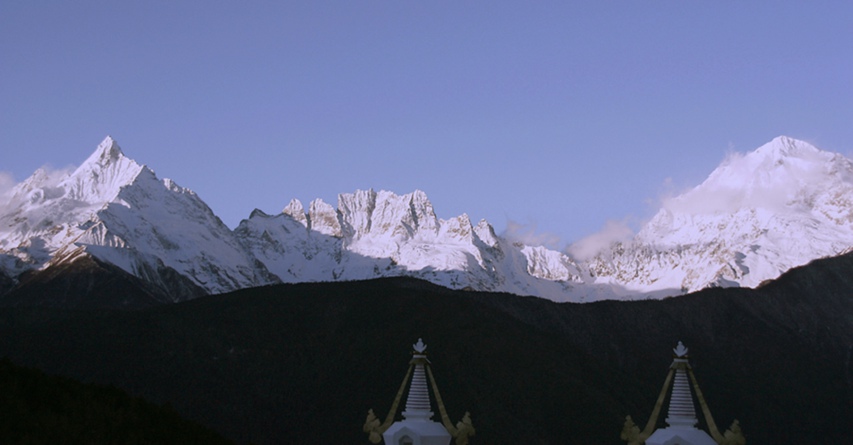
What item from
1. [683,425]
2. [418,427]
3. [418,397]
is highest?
[418,397]

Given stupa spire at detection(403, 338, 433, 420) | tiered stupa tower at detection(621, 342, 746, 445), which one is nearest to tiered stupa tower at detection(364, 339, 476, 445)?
stupa spire at detection(403, 338, 433, 420)

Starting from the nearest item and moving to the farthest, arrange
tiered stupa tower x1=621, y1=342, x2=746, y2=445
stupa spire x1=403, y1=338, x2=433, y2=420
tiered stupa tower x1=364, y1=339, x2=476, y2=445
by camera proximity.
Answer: tiered stupa tower x1=621, y1=342, x2=746, y2=445 → tiered stupa tower x1=364, y1=339, x2=476, y2=445 → stupa spire x1=403, y1=338, x2=433, y2=420

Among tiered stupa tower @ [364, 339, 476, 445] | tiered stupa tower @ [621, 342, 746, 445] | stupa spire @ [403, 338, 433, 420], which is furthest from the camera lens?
stupa spire @ [403, 338, 433, 420]

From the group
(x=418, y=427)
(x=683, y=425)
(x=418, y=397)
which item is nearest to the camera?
(x=683, y=425)

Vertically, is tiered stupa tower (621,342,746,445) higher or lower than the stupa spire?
lower

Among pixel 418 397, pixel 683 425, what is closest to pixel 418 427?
pixel 418 397

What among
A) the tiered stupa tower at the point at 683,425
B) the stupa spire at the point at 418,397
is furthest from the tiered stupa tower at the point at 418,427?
the tiered stupa tower at the point at 683,425

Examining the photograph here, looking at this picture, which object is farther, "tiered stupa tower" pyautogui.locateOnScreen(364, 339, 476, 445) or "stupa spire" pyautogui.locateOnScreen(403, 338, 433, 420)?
"stupa spire" pyautogui.locateOnScreen(403, 338, 433, 420)

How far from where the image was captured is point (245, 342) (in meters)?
145

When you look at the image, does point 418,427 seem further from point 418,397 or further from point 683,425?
point 683,425

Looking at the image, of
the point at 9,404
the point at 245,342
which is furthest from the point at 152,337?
the point at 9,404

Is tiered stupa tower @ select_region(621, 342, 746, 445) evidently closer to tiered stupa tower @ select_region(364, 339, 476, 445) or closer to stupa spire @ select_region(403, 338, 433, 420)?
tiered stupa tower @ select_region(364, 339, 476, 445)

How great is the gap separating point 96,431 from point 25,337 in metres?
105

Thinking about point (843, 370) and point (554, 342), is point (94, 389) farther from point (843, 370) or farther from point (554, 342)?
point (843, 370)
